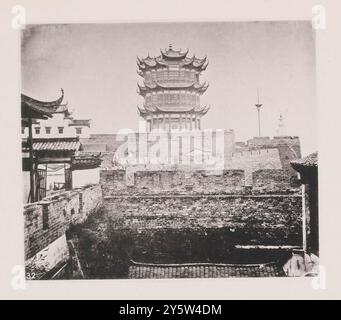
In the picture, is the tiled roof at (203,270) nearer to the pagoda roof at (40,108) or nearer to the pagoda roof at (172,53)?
the pagoda roof at (40,108)

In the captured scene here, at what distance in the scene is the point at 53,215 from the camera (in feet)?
11.9

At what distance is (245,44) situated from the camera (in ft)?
12.1

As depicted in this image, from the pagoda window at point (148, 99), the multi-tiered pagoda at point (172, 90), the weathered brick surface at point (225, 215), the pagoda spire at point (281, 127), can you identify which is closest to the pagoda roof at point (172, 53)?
the multi-tiered pagoda at point (172, 90)

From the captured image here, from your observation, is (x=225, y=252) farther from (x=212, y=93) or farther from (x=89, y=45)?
(x=89, y=45)

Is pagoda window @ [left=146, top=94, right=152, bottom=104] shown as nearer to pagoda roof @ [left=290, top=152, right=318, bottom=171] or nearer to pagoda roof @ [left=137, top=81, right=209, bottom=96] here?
pagoda roof @ [left=137, top=81, right=209, bottom=96]

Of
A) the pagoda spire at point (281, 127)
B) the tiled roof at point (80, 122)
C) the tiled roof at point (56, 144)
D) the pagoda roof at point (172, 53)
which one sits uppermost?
the pagoda roof at point (172, 53)

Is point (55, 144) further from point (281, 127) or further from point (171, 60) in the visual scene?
point (281, 127)

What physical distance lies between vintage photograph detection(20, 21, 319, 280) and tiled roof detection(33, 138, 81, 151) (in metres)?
0.01

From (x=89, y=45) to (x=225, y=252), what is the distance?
2089 mm

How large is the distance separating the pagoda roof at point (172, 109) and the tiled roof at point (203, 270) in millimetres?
1300

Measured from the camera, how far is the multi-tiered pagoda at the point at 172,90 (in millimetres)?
3762

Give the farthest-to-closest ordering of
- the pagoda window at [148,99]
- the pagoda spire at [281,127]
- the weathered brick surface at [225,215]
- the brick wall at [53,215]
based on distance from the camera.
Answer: the pagoda window at [148,99] → the weathered brick surface at [225,215] → the pagoda spire at [281,127] → the brick wall at [53,215]

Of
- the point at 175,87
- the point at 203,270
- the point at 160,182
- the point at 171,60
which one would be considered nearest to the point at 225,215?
the point at 203,270

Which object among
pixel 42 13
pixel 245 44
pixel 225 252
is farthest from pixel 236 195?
pixel 42 13
